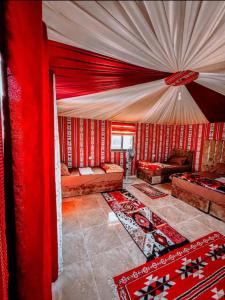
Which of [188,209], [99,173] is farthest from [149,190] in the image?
[99,173]

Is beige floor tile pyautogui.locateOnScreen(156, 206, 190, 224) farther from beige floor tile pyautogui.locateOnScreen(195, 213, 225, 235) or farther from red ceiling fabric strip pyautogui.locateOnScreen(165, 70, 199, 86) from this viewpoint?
red ceiling fabric strip pyautogui.locateOnScreen(165, 70, 199, 86)

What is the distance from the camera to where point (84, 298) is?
A: 1.43 meters

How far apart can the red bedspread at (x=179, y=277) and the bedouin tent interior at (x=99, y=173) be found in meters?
0.01

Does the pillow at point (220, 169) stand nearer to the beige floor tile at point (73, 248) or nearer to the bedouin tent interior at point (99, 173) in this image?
the bedouin tent interior at point (99, 173)

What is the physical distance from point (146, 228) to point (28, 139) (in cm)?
258

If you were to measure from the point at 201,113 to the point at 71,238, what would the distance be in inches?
183

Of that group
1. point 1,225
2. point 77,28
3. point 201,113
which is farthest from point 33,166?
point 201,113

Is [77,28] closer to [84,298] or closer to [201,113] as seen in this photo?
[84,298]

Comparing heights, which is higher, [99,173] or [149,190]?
[99,173]

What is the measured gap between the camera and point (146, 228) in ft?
8.30

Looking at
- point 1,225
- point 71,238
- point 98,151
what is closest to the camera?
point 1,225

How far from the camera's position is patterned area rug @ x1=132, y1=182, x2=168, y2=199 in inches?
154

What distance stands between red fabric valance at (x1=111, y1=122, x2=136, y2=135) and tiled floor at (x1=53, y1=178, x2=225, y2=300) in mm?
2454

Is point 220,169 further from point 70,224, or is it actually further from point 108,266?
point 70,224
